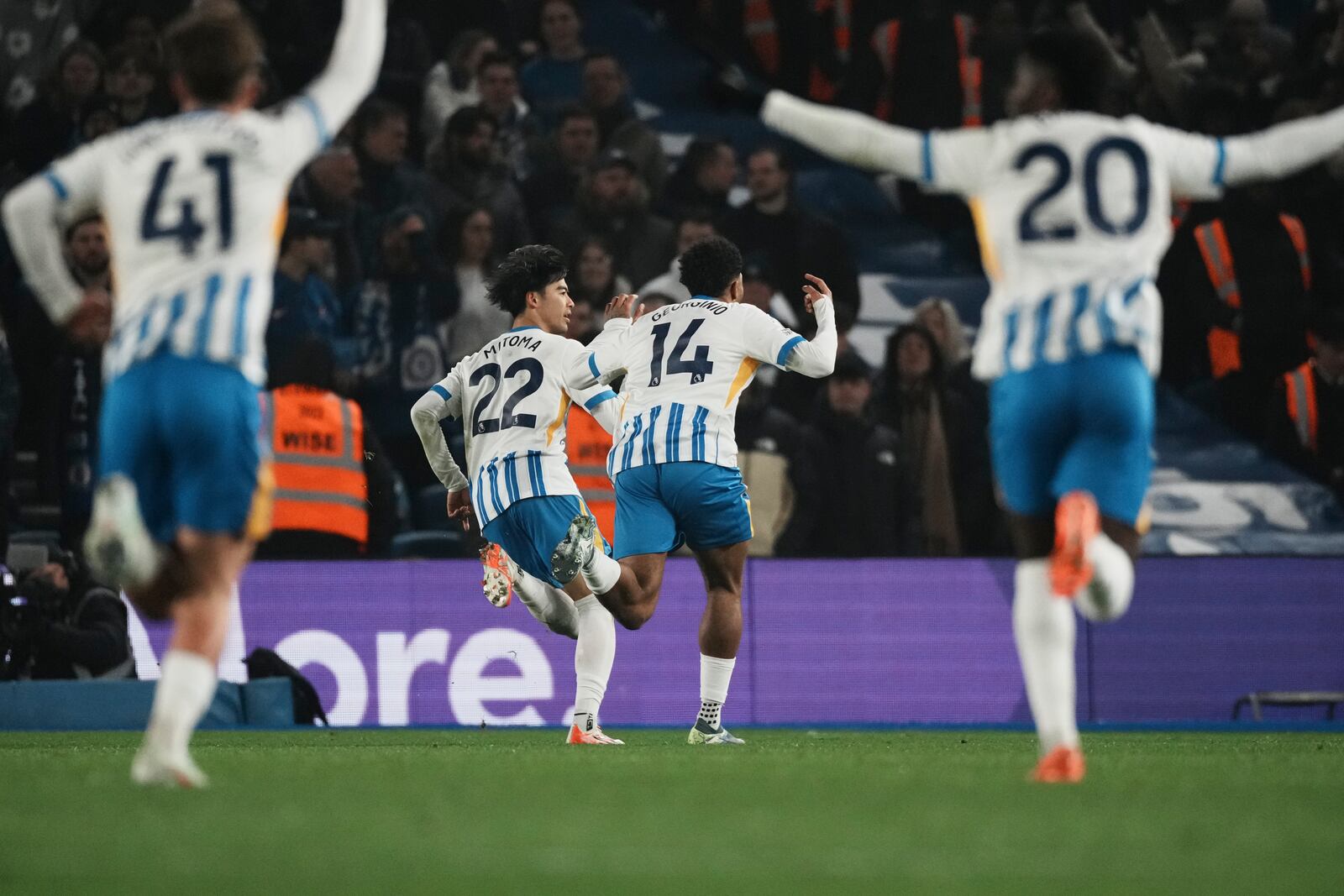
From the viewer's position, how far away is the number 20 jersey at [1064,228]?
5.65m

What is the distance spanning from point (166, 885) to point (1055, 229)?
3309mm

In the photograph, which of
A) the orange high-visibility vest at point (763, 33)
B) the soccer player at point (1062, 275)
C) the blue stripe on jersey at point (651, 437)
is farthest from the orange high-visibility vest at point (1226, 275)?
the soccer player at point (1062, 275)

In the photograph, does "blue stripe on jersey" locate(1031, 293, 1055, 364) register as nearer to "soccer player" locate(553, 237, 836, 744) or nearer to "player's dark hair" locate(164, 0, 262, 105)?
"player's dark hair" locate(164, 0, 262, 105)

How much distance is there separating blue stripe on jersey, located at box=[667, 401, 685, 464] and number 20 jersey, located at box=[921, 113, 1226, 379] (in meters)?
3.37

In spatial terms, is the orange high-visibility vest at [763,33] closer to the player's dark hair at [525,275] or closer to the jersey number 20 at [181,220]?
the player's dark hair at [525,275]

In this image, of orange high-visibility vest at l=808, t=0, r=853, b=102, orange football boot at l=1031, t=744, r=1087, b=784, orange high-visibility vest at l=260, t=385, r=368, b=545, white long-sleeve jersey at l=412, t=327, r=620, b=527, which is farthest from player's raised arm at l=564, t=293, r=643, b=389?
orange high-visibility vest at l=808, t=0, r=853, b=102

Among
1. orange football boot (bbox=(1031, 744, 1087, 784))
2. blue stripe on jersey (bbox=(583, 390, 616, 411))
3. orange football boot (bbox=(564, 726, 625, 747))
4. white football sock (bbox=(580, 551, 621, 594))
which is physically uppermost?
blue stripe on jersey (bbox=(583, 390, 616, 411))

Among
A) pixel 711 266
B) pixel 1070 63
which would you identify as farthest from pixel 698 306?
pixel 1070 63

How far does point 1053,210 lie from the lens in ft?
18.7

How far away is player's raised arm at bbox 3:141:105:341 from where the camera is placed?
17.7ft

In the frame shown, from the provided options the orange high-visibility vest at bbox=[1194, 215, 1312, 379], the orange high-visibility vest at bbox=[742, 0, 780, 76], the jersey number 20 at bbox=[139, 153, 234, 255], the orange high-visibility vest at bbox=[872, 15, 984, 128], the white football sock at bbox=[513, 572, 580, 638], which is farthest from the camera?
the orange high-visibility vest at bbox=[742, 0, 780, 76]

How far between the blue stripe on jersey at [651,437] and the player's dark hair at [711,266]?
0.65 meters

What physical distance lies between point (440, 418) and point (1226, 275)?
6.71m

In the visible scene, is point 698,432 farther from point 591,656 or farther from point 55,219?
point 55,219
